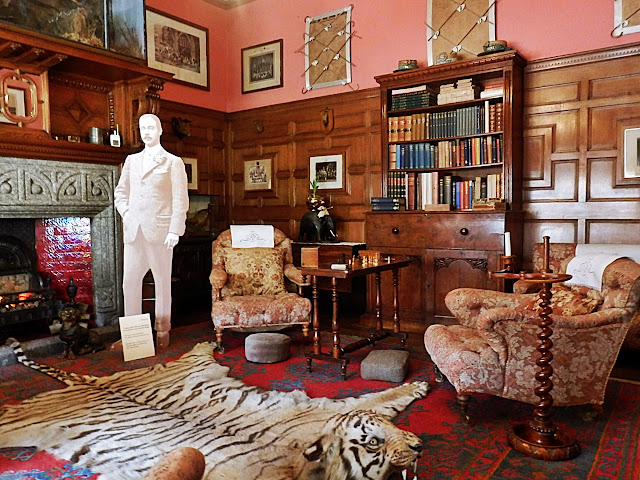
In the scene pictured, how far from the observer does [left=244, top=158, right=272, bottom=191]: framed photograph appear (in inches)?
250

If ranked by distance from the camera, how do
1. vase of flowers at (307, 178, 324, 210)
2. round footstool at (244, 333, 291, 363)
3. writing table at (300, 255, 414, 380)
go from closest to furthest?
writing table at (300, 255, 414, 380) → round footstool at (244, 333, 291, 363) → vase of flowers at (307, 178, 324, 210)

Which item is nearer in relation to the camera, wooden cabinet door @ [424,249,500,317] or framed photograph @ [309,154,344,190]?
wooden cabinet door @ [424,249,500,317]

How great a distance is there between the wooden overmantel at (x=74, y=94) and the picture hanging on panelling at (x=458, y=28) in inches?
106

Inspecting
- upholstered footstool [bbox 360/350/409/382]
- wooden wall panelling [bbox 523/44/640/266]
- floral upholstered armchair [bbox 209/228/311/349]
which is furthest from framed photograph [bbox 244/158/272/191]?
upholstered footstool [bbox 360/350/409/382]

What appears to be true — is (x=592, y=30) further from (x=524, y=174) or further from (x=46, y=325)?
(x=46, y=325)

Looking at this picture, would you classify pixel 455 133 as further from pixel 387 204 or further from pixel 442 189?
pixel 387 204

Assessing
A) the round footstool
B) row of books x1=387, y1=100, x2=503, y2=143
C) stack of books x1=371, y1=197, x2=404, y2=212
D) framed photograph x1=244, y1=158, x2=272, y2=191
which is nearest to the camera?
the round footstool

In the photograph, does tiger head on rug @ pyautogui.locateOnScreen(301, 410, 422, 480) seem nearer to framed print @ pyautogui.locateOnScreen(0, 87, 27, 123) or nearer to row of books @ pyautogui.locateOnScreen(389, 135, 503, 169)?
row of books @ pyautogui.locateOnScreen(389, 135, 503, 169)

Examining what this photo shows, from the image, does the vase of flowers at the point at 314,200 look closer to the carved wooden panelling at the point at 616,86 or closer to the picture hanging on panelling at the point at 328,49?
the picture hanging on panelling at the point at 328,49

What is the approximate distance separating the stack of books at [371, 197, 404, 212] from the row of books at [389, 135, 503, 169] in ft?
1.19

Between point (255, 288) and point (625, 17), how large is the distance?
3941 millimetres

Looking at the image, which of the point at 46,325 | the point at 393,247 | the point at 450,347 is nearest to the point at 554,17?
the point at 393,247

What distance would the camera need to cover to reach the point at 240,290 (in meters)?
4.54

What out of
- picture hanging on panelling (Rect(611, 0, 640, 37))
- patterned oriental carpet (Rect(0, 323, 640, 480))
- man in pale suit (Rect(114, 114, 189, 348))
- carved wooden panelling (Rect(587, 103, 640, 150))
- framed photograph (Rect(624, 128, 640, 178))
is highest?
picture hanging on panelling (Rect(611, 0, 640, 37))
